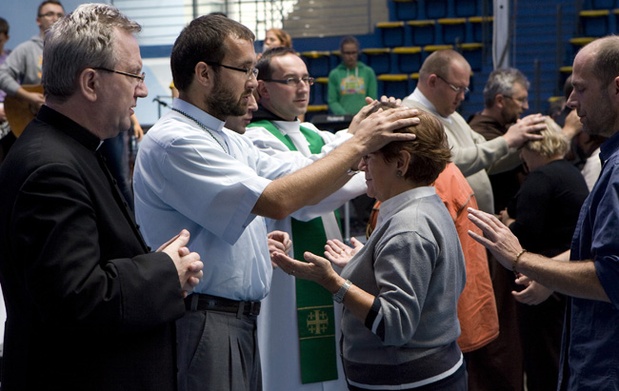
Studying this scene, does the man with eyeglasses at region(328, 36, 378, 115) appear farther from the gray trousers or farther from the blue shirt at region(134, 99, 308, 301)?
the gray trousers

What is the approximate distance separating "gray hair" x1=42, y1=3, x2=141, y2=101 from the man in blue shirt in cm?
107

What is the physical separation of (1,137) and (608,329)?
529cm

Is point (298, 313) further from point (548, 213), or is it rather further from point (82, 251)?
point (82, 251)

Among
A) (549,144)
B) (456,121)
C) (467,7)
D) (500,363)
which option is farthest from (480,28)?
(500,363)

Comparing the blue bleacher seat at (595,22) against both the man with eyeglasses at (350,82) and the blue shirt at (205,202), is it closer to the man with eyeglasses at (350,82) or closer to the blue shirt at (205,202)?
the man with eyeglasses at (350,82)

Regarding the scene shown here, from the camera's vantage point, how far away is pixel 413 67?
13.2 m

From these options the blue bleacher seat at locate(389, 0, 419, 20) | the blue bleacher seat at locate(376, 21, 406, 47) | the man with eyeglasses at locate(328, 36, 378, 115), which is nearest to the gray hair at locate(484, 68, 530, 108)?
the man with eyeglasses at locate(328, 36, 378, 115)

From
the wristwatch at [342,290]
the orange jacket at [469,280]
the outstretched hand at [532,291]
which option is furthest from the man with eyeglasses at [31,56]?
the outstretched hand at [532,291]

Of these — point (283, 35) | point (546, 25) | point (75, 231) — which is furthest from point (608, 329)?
point (546, 25)

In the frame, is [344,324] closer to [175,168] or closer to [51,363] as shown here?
[175,168]

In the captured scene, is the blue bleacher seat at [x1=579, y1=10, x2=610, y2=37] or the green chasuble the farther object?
the blue bleacher seat at [x1=579, y1=10, x2=610, y2=37]

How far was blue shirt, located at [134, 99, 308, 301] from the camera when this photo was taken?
7.84ft

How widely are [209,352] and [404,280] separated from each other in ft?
1.86

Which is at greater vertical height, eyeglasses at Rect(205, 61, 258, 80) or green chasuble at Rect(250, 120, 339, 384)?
eyeglasses at Rect(205, 61, 258, 80)
